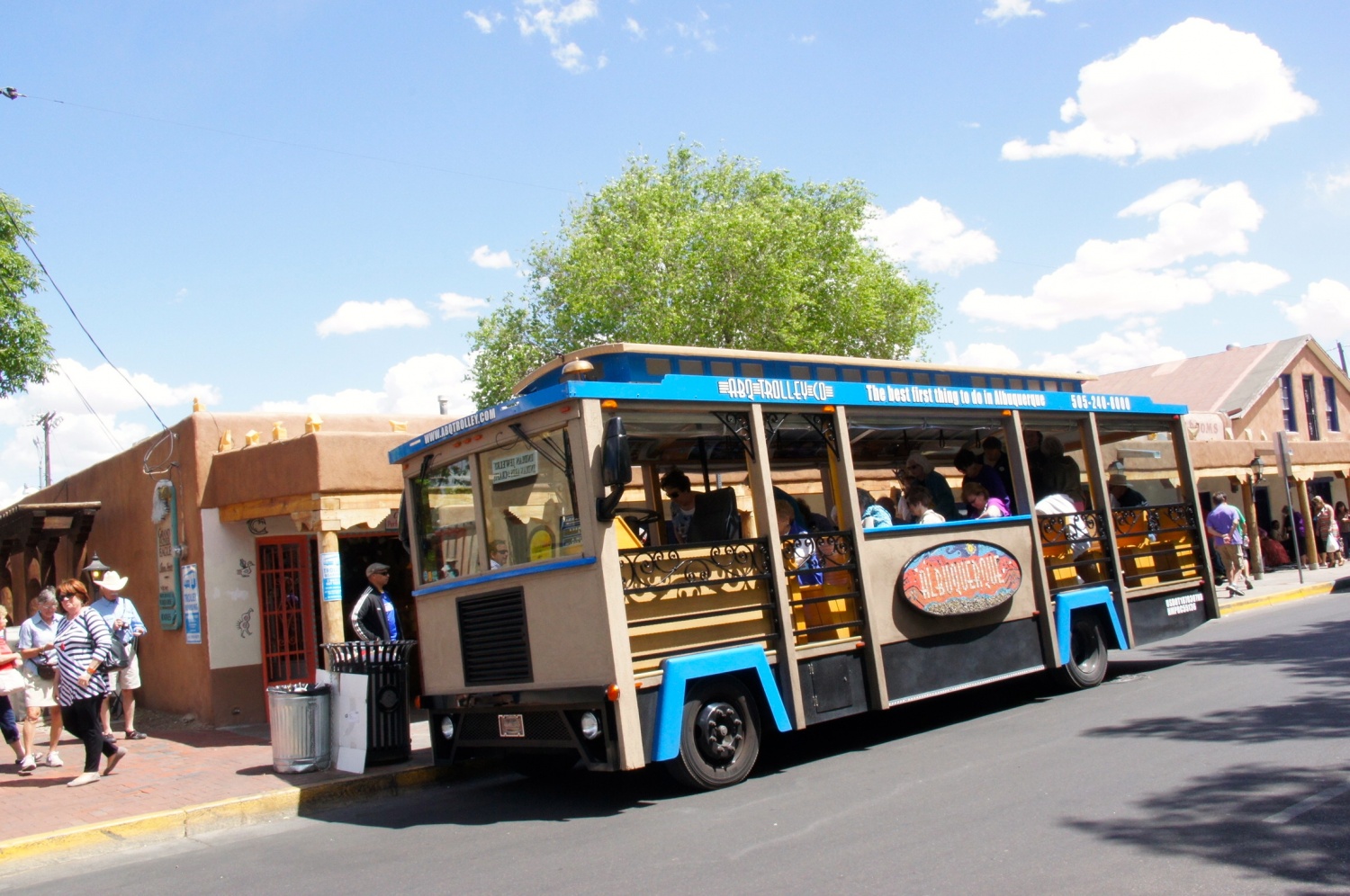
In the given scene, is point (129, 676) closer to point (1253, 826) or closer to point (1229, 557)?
point (1253, 826)

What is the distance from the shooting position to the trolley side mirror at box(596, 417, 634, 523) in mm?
6566

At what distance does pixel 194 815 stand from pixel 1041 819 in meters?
5.68

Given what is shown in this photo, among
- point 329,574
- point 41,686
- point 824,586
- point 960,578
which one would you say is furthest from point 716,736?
point 41,686

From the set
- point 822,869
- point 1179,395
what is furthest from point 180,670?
point 1179,395

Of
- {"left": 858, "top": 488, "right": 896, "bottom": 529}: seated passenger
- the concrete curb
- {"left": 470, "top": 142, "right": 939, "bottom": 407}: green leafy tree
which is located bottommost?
the concrete curb

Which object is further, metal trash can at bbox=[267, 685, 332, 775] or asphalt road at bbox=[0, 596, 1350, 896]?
metal trash can at bbox=[267, 685, 332, 775]

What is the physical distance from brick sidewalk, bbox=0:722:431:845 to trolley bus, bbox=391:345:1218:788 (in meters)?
1.54

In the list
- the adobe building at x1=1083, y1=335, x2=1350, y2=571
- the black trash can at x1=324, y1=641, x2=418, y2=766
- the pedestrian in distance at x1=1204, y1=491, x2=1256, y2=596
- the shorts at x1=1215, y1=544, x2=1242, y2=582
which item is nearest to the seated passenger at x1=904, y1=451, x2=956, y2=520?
the black trash can at x1=324, y1=641, x2=418, y2=766

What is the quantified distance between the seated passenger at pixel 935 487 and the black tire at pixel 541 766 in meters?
3.73

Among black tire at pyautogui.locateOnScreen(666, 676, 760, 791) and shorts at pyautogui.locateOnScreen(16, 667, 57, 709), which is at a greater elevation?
shorts at pyautogui.locateOnScreen(16, 667, 57, 709)

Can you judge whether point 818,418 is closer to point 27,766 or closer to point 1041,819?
point 1041,819

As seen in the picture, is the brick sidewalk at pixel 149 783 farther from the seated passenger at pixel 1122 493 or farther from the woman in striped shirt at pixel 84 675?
the seated passenger at pixel 1122 493

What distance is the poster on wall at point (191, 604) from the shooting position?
12.9 metres

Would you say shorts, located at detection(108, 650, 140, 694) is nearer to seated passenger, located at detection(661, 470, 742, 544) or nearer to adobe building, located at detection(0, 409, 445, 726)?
adobe building, located at detection(0, 409, 445, 726)
